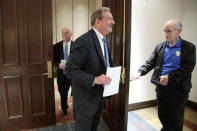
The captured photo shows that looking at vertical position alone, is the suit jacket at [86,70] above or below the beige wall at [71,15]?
below

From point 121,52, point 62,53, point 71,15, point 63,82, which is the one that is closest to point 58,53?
point 62,53

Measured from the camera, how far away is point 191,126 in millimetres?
2523

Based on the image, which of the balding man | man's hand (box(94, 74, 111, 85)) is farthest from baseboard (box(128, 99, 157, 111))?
man's hand (box(94, 74, 111, 85))

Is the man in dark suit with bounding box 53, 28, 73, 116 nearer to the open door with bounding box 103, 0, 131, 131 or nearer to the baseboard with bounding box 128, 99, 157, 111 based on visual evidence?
the open door with bounding box 103, 0, 131, 131

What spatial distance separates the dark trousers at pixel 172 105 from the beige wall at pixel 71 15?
375 cm

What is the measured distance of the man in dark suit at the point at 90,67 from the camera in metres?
1.33

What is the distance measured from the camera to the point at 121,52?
72.9 inches

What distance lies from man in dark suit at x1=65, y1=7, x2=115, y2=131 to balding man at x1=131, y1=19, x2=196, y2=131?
781 millimetres

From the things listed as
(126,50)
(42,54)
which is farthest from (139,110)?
(42,54)

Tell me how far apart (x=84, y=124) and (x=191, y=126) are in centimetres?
199

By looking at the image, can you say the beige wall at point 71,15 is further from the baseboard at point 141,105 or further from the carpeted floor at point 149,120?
the carpeted floor at point 149,120

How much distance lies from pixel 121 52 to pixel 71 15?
11.9ft

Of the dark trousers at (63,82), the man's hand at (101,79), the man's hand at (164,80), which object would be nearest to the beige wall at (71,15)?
the dark trousers at (63,82)

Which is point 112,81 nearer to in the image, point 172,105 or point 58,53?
point 172,105
